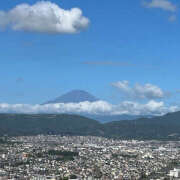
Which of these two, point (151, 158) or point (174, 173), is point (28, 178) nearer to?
point (174, 173)

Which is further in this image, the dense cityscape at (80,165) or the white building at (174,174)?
the dense cityscape at (80,165)

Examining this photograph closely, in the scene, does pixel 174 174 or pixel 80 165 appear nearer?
pixel 174 174

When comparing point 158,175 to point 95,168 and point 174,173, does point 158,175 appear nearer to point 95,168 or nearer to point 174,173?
point 174,173

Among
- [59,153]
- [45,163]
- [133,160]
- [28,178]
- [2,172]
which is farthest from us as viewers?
[59,153]

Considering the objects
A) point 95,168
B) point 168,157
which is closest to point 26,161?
point 95,168

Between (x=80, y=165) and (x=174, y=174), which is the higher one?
(x=80, y=165)

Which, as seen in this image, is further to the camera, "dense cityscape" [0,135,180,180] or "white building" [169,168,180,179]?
"dense cityscape" [0,135,180,180]

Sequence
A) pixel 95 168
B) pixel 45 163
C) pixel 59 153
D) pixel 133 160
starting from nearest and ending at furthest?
pixel 95 168
pixel 45 163
pixel 133 160
pixel 59 153

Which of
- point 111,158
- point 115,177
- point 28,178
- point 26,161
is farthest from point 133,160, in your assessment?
point 28,178

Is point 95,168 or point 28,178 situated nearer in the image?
point 28,178
